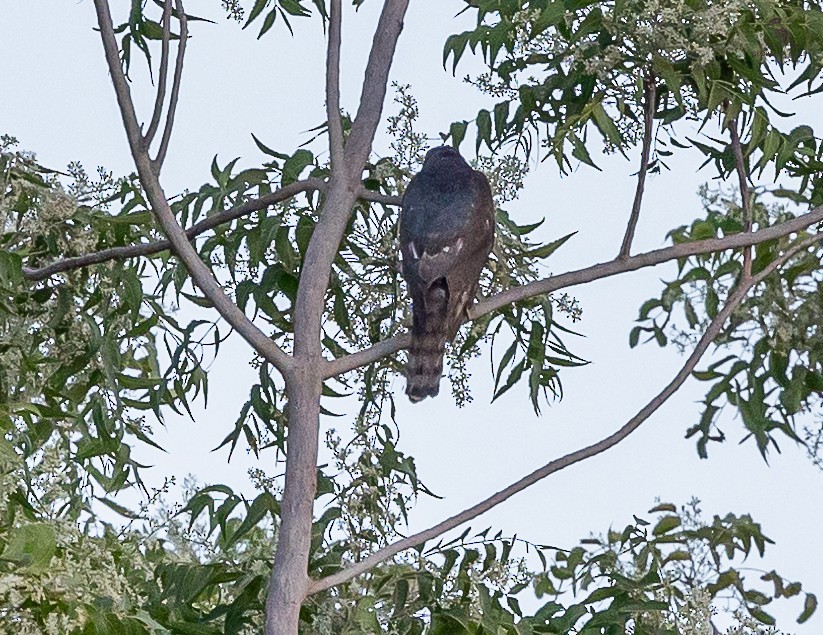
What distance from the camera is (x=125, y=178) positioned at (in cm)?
426

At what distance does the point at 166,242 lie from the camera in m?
3.95

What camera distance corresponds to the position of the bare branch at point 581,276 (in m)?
3.71

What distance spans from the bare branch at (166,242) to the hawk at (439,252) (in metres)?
0.35

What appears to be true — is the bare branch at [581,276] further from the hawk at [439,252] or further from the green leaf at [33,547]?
the green leaf at [33,547]

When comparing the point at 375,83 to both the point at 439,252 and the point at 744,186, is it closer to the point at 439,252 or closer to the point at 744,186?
the point at 439,252

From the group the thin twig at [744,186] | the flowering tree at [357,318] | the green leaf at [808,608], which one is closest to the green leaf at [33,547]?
the flowering tree at [357,318]

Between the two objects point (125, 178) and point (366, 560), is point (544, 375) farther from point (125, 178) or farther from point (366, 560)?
point (125, 178)

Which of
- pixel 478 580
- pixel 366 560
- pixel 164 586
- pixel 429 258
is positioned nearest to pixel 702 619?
pixel 478 580

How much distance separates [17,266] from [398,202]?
1047 mm

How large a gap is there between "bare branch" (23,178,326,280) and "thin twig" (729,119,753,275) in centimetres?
121

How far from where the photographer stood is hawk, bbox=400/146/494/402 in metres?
4.20

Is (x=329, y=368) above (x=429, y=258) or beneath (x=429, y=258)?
beneath

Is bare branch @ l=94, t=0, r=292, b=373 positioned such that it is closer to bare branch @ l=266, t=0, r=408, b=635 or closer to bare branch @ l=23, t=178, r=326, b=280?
bare branch @ l=266, t=0, r=408, b=635

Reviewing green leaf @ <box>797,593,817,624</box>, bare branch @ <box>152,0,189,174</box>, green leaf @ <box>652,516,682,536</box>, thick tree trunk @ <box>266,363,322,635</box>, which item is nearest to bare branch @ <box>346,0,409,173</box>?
bare branch @ <box>152,0,189,174</box>
